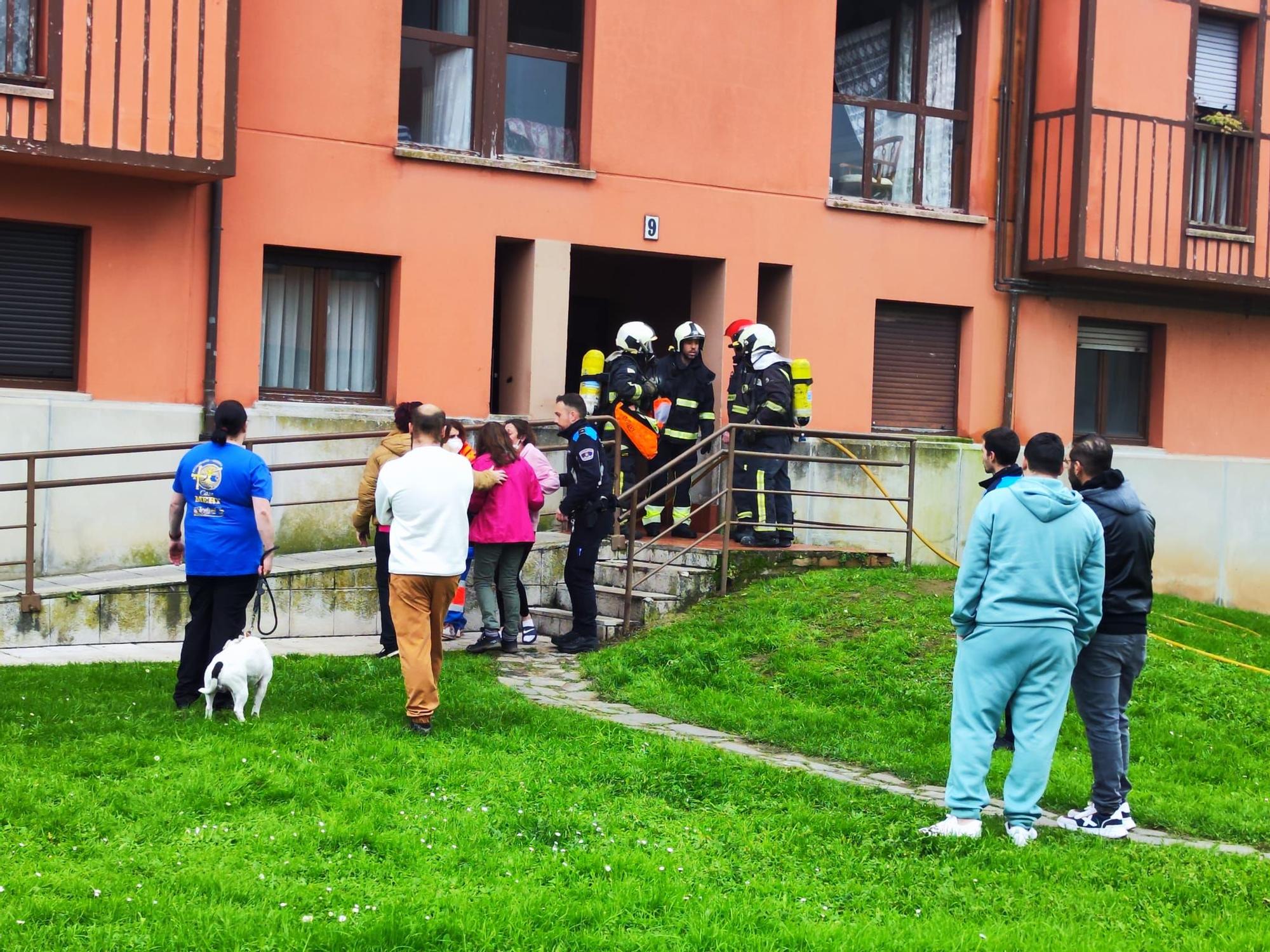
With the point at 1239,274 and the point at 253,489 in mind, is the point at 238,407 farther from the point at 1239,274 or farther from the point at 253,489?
the point at 1239,274

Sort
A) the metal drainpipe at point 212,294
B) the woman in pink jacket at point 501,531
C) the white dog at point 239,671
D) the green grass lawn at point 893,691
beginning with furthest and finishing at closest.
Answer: the metal drainpipe at point 212,294
the woman in pink jacket at point 501,531
the green grass lawn at point 893,691
the white dog at point 239,671

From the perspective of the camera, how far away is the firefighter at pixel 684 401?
14.3 m

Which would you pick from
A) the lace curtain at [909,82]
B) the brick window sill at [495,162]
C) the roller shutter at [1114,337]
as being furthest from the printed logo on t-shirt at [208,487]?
the roller shutter at [1114,337]

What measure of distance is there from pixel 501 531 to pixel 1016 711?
Result: 524 centimetres

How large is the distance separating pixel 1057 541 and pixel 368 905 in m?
3.36

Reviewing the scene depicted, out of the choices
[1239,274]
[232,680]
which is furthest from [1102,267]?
[232,680]

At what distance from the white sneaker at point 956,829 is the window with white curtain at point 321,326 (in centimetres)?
881

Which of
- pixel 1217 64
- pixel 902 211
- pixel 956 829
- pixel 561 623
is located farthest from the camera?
pixel 1217 64

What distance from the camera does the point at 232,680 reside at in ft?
26.9

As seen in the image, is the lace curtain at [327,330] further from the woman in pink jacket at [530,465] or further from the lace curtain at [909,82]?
the lace curtain at [909,82]

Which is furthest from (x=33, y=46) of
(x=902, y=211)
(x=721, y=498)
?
(x=902, y=211)

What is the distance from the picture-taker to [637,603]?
12.4 m

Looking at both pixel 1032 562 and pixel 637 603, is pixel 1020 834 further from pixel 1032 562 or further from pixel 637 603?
pixel 637 603

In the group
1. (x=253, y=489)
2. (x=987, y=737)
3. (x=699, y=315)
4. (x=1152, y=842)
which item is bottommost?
(x=1152, y=842)
